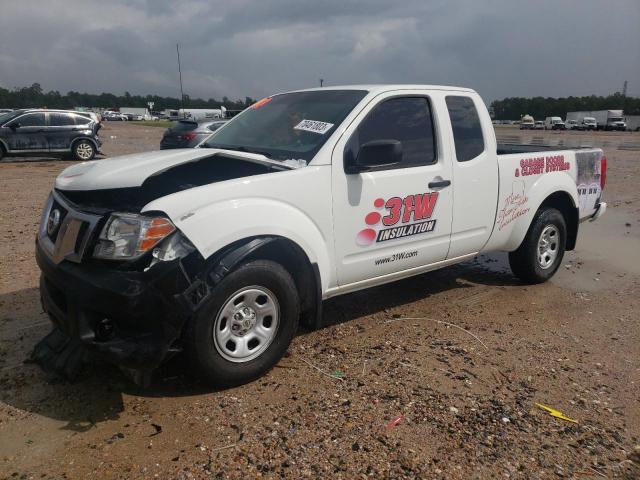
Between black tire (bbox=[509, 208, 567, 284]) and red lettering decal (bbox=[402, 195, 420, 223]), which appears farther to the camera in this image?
black tire (bbox=[509, 208, 567, 284])

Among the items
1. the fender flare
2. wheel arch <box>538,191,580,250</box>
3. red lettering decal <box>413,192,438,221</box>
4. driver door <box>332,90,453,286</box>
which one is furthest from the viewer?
wheel arch <box>538,191,580,250</box>

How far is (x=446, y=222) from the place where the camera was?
4.32 metres

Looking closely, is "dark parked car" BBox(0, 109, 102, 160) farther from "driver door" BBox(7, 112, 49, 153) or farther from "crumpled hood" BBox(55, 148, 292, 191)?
"crumpled hood" BBox(55, 148, 292, 191)

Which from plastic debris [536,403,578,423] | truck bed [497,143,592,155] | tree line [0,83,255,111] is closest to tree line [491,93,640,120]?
tree line [0,83,255,111]

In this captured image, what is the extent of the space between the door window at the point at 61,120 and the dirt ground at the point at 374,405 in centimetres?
1336

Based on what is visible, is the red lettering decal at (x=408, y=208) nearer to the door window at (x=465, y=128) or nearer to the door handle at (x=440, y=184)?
the door handle at (x=440, y=184)

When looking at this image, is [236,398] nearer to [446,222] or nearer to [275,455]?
[275,455]

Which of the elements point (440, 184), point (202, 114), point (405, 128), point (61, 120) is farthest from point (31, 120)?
point (202, 114)

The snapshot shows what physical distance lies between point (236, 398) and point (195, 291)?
29.4 inches

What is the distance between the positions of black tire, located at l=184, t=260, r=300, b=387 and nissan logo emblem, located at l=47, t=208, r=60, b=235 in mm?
1084

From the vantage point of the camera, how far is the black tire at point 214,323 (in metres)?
2.94

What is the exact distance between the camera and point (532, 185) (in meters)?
5.11

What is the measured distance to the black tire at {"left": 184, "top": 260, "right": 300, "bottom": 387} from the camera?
2.94m

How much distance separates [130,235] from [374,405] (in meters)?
1.69
